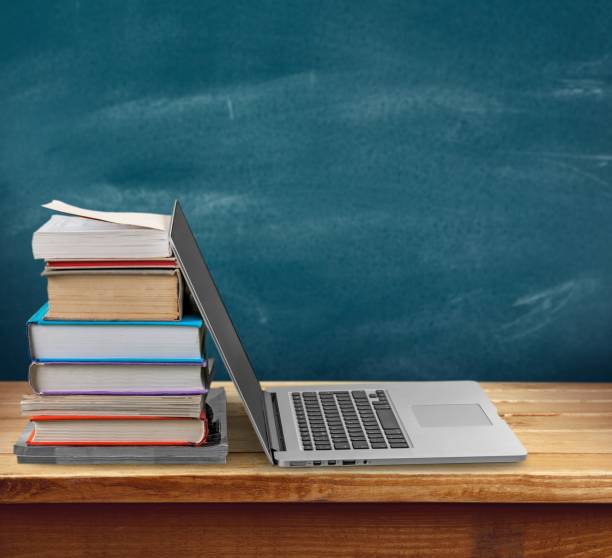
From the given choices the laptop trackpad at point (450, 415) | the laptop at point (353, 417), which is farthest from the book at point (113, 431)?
the laptop trackpad at point (450, 415)

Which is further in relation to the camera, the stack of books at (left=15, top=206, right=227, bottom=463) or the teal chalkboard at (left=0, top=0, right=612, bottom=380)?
the teal chalkboard at (left=0, top=0, right=612, bottom=380)

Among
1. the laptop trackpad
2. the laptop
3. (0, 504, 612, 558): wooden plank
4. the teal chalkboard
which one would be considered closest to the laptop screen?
the laptop

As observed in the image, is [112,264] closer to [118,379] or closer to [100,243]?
[100,243]

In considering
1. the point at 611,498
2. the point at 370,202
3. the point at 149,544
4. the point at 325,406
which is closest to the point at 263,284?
the point at 370,202

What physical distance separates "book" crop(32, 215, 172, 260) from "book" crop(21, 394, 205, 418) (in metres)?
0.19

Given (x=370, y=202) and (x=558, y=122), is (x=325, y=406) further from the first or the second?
(x=558, y=122)

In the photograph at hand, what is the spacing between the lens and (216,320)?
1.14m

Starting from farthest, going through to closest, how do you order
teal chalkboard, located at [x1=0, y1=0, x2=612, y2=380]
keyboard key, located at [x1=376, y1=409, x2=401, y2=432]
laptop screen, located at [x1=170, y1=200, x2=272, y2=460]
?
1. teal chalkboard, located at [x1=0, y1=0, x2=612, y2=380]
2. keyboard key, located at [x1=376, y1=409, x2=401, y2=432]
3. laptop screen, located at [x1=170, y1=200, x2=272, y2=460]

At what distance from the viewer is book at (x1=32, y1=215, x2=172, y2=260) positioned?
1079 millimetres

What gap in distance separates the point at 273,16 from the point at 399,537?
930 mm

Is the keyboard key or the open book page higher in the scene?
the open book page

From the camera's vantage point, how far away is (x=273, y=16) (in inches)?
59.1

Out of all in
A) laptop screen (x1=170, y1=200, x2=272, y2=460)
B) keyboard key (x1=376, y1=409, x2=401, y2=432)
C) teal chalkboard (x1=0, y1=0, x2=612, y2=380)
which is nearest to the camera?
laptop screen (x1=170, y1=200, x2=272, y2=460)

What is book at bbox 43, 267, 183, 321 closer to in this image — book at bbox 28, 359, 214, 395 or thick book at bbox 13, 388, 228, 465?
book at bbox 28, 359, 214, 395
